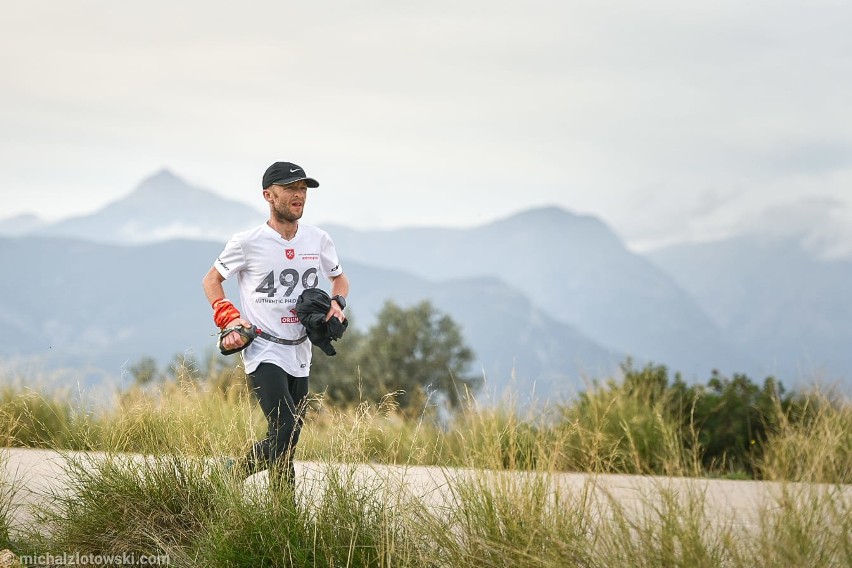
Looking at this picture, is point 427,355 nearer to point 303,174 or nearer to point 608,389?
point 608,389

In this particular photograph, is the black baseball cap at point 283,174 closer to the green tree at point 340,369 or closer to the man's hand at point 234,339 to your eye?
the man's hand at point 234,339

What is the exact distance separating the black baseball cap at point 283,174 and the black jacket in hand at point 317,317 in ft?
2.31

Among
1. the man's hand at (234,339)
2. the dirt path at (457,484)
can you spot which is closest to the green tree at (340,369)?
the dirt path at (457,484)

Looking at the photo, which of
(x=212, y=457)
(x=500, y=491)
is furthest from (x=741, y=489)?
(x=212, y=457)

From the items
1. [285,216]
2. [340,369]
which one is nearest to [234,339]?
[285,216]

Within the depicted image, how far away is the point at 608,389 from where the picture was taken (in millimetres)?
11828

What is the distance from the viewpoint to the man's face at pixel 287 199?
6512 mm

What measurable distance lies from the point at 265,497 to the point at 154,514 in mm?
800

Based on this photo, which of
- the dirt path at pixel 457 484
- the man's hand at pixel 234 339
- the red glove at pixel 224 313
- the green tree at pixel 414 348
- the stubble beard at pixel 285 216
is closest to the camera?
the dirt path at pixel 457 484

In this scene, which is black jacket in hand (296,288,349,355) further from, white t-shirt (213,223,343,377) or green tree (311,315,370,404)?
green tree (311,315,370,404)

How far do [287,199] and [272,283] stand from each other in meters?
0.53

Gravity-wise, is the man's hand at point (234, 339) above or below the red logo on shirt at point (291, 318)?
below

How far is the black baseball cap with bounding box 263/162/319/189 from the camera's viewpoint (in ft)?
21.2

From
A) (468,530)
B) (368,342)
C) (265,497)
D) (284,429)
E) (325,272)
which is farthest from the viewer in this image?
(368,342)
